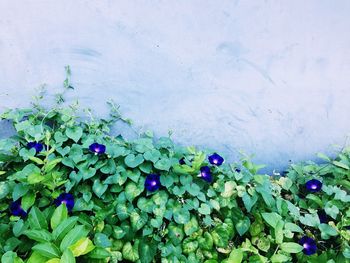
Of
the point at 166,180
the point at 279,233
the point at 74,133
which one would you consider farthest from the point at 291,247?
the point at 74,133

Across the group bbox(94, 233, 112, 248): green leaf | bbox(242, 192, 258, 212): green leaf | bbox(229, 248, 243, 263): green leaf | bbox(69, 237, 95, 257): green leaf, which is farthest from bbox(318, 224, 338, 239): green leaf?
bbox(69, 237, 95, 257): green leaf

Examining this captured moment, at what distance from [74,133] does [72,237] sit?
0.67m

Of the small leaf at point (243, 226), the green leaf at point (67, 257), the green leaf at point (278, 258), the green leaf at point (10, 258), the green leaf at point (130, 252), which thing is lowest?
the green leaf at point (130, 252)

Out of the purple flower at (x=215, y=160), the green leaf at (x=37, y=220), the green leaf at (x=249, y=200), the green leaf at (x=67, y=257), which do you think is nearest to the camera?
the green leaf at (x=67, y=257)

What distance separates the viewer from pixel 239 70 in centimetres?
211

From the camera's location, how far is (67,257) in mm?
1202

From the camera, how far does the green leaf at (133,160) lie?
1745 millimetres

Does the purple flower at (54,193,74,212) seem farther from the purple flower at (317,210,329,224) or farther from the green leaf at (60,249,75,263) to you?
the purple flower at (317,210,329,224)

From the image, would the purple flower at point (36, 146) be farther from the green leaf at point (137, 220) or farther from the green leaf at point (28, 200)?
the green leaf at point (137, 220)

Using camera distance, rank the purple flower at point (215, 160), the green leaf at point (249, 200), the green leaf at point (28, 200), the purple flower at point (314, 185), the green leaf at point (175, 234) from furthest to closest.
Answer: the purple flower at point (314, 185) < the purple flower at point (215, 160) < the green leaf at point (249, 200) < the green leaf at point (175, 234) < the green leaf at point (28, 200)

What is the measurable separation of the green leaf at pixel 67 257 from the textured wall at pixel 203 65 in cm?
100

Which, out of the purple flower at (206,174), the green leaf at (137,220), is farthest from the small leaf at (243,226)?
the green leaf at (137,220)

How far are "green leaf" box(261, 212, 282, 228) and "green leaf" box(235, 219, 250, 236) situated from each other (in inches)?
3.8

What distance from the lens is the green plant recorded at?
1614mm
